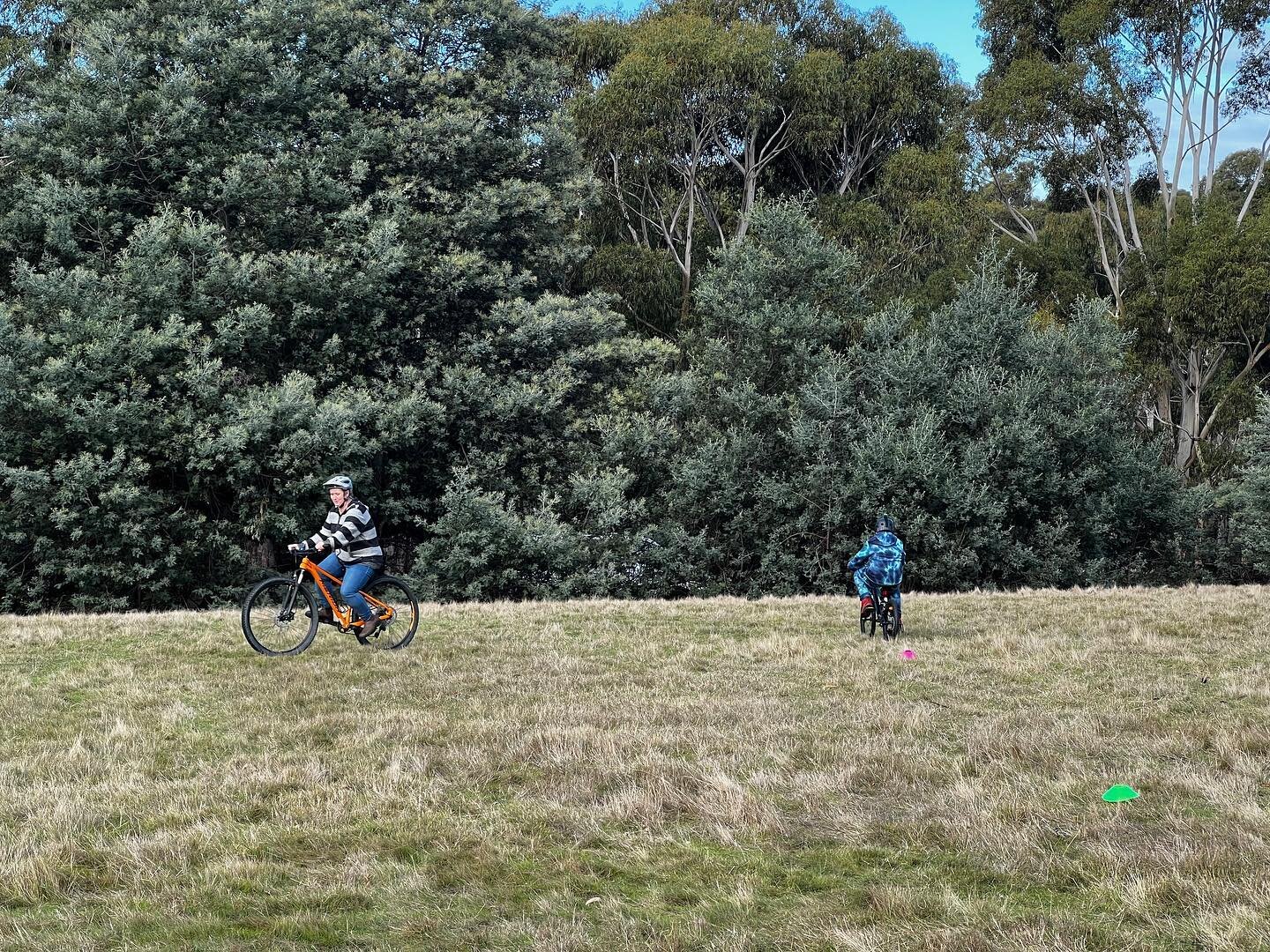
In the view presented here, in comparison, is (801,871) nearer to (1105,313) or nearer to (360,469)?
(360,469)

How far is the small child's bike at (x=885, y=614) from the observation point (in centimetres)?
1459

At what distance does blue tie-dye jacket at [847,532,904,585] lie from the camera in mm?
14180

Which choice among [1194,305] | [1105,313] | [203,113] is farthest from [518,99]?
[1194,305]

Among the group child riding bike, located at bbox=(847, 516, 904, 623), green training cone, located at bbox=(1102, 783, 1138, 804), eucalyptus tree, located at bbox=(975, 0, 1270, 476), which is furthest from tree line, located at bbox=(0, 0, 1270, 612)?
green training cone, located at bbox=(1102, 783, 1138, 804)

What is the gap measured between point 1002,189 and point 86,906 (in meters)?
39.7

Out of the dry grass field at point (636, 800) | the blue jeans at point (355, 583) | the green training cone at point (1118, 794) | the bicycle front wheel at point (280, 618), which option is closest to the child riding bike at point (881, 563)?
the dry grass field at point (636, 800)

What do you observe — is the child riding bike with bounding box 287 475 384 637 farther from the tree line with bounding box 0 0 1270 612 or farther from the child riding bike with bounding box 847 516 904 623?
the tree line with bounding box 0 0 1270 612

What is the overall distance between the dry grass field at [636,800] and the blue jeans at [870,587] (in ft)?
3.33

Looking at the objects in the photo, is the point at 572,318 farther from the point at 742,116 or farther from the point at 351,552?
the point at 742,116

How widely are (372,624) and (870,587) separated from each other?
5.80 m

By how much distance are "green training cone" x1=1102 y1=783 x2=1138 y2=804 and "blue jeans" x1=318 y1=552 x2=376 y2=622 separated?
27.1ft

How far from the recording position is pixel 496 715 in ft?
32.7

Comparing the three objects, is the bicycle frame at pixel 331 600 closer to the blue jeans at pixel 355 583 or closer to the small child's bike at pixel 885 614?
the blue jeans at pixel 355 583

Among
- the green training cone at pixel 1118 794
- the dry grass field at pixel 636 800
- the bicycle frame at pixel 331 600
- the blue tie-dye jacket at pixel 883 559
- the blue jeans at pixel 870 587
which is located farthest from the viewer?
the blue jeans at pixel 870 587
